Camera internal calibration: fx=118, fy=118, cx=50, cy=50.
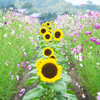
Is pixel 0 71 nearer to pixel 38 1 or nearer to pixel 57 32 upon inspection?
pixel 57 32

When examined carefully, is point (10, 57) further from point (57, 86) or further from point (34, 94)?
point (57, 86)

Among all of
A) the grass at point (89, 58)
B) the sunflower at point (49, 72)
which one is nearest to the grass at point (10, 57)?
the sunflower at point (49, 72)

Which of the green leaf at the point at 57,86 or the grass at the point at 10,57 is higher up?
the grass at the point at 10,57

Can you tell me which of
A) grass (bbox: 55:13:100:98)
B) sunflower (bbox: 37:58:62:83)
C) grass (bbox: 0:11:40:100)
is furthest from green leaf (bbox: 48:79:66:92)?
grass (bbox: 0:11:40:100)

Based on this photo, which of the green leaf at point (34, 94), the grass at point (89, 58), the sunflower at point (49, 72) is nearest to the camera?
the sunflower at point (49, 72)

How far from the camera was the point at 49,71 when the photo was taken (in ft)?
3.75

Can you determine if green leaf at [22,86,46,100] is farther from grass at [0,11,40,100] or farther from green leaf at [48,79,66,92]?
grass at [0,11,40,100]

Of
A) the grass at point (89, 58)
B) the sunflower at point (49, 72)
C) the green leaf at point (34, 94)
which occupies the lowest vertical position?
the green leaf at point (34, 94)

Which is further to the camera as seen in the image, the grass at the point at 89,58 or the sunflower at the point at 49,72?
the grass at the point at 89,58

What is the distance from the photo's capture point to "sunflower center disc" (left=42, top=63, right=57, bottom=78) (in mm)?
1140

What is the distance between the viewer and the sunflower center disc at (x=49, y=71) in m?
1.14

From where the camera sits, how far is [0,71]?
2232 millimetres

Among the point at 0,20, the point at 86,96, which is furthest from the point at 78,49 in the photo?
the point at 0,20

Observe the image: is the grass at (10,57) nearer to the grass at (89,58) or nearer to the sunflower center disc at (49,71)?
the sunflower center disc at (49,71)
